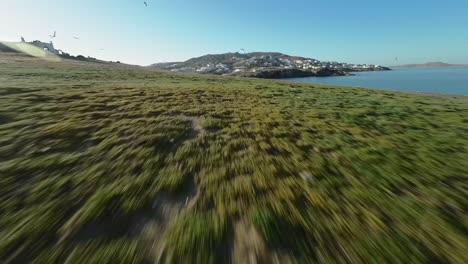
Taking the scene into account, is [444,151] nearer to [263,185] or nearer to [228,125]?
[263,185]

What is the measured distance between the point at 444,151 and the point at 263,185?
8.02 metres

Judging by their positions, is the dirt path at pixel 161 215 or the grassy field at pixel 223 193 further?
the dirt path at pixel 161 215

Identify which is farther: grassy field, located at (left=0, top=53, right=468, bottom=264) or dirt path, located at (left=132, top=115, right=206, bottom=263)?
dirt path, located at (left=132, top=115, right=206, bottom=263)

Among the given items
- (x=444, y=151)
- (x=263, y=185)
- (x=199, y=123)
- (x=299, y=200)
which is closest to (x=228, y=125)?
(x=199, y=123)

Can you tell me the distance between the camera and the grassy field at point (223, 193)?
431 cm

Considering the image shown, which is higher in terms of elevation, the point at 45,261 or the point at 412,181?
the point at 45,261

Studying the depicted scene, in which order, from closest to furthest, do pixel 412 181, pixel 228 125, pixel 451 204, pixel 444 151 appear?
pixel 451 204
pixel 412 181
pixel 444 151
pixel 228 125

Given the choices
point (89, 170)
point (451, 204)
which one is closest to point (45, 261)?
point (89, 170)

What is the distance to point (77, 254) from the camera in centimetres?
405

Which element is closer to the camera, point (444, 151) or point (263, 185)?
point (263, 185)

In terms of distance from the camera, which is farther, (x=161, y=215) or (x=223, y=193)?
(x=223, y=193)

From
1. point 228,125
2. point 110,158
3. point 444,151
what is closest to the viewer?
point 110,158

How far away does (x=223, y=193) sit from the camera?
6246 millimetres

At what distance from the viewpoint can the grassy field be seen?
4.31 meters
